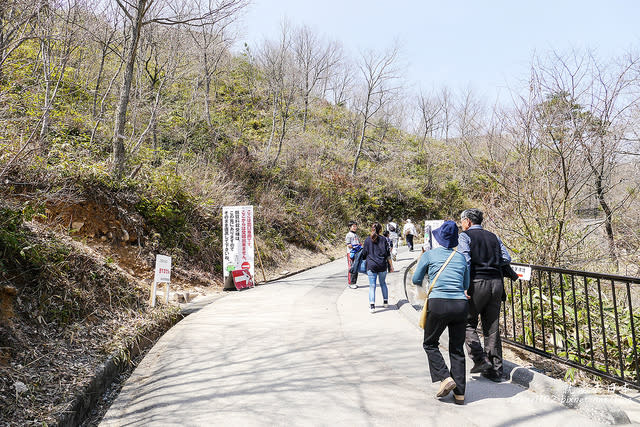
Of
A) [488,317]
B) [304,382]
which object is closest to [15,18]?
[304,382]

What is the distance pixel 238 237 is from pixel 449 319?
952 centimetres

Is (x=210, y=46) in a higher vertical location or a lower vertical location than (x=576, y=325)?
higher

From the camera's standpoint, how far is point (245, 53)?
116ft

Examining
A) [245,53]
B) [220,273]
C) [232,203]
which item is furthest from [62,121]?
[245,53]

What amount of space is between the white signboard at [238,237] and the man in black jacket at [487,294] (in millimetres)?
8958

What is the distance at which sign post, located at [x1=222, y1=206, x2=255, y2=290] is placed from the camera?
12.4m

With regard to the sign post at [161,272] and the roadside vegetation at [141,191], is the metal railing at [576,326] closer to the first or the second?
the roadside vegetation at [141,191]

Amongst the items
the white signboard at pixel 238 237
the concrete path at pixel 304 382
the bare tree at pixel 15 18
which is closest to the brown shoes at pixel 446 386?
the concrete path at pixel 304 382

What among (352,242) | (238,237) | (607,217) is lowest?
(352,242)

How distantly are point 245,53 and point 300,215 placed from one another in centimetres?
2114

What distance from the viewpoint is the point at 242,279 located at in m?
12.2

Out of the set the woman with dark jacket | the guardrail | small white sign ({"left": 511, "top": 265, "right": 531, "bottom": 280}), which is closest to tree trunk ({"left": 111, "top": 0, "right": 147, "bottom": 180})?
the woman with dark jacket

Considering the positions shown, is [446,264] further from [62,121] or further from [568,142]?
[62,121]

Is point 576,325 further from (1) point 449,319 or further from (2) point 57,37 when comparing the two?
(2) point 57,37
